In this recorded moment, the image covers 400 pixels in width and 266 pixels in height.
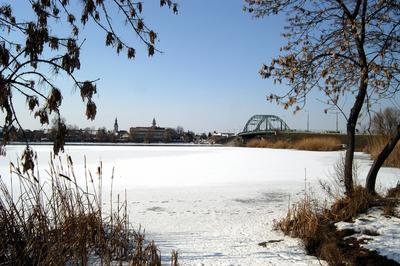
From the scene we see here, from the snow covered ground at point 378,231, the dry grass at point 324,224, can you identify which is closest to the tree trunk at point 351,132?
the dry grass at point 324,224

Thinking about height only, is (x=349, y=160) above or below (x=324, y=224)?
above

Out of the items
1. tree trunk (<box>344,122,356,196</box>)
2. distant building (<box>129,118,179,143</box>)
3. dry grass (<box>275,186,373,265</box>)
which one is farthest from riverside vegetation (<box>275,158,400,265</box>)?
distant building (<box>129,118,179,143</box>)

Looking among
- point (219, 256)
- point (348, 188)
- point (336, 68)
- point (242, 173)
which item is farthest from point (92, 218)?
point (242, 173)

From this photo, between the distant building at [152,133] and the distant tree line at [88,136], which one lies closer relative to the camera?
the distant tree line at [88,136]

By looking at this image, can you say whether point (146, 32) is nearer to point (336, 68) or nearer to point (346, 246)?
point (346, 246)

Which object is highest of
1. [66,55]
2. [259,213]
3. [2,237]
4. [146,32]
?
[146,32]

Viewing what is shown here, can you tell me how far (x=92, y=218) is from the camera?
468 centimetres

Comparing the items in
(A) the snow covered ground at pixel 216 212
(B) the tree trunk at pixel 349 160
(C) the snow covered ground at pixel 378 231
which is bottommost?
(A) the snow covered ground at pixel 216 212

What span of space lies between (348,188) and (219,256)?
3115 mm

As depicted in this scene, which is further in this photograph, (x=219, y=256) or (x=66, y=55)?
(x=219, y=256)

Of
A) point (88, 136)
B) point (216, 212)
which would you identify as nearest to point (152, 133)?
point (88, 136)

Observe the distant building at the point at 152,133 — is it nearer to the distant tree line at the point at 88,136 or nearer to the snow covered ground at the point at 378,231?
the distant tree line at the point at 88,136

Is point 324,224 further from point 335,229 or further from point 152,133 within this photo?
point 152,133

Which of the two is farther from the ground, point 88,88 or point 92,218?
point 88,88
